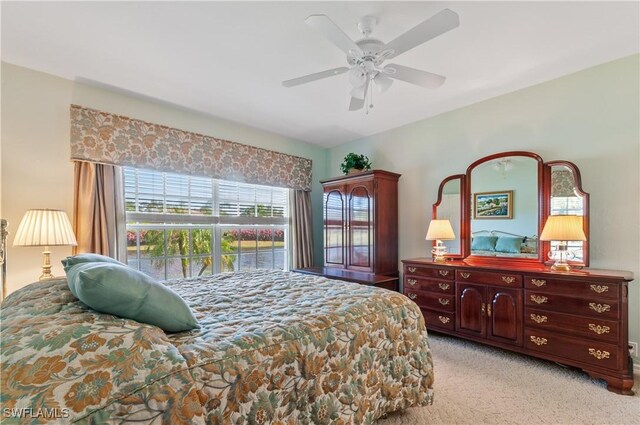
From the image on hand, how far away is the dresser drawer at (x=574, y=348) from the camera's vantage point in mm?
2154

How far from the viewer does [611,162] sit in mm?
2547

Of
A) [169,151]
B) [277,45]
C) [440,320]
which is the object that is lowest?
[440,320]

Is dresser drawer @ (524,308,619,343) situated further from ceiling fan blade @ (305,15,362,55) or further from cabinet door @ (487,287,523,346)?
ceiling fan blade @ (305,15,362,55)

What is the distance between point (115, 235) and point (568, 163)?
172 inches

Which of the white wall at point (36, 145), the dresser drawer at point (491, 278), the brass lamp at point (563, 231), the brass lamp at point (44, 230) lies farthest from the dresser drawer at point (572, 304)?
the white wall at point (36, 145)

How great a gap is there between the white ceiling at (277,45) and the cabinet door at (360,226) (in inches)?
46.5

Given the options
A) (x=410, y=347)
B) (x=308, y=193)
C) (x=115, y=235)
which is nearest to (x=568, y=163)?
(x=410, y=347)

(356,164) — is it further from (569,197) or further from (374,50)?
(569,197)

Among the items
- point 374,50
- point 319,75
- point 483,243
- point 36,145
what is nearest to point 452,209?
point 483,243

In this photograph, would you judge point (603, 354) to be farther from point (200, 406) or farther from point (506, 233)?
point (200, 406)

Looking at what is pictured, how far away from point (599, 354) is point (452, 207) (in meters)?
1.77

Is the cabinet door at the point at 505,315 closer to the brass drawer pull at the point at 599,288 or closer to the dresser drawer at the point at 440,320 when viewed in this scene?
the dresser drawer at the point at 440,320

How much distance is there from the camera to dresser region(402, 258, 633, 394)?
7.05ft

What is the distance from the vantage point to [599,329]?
7.22 feet
